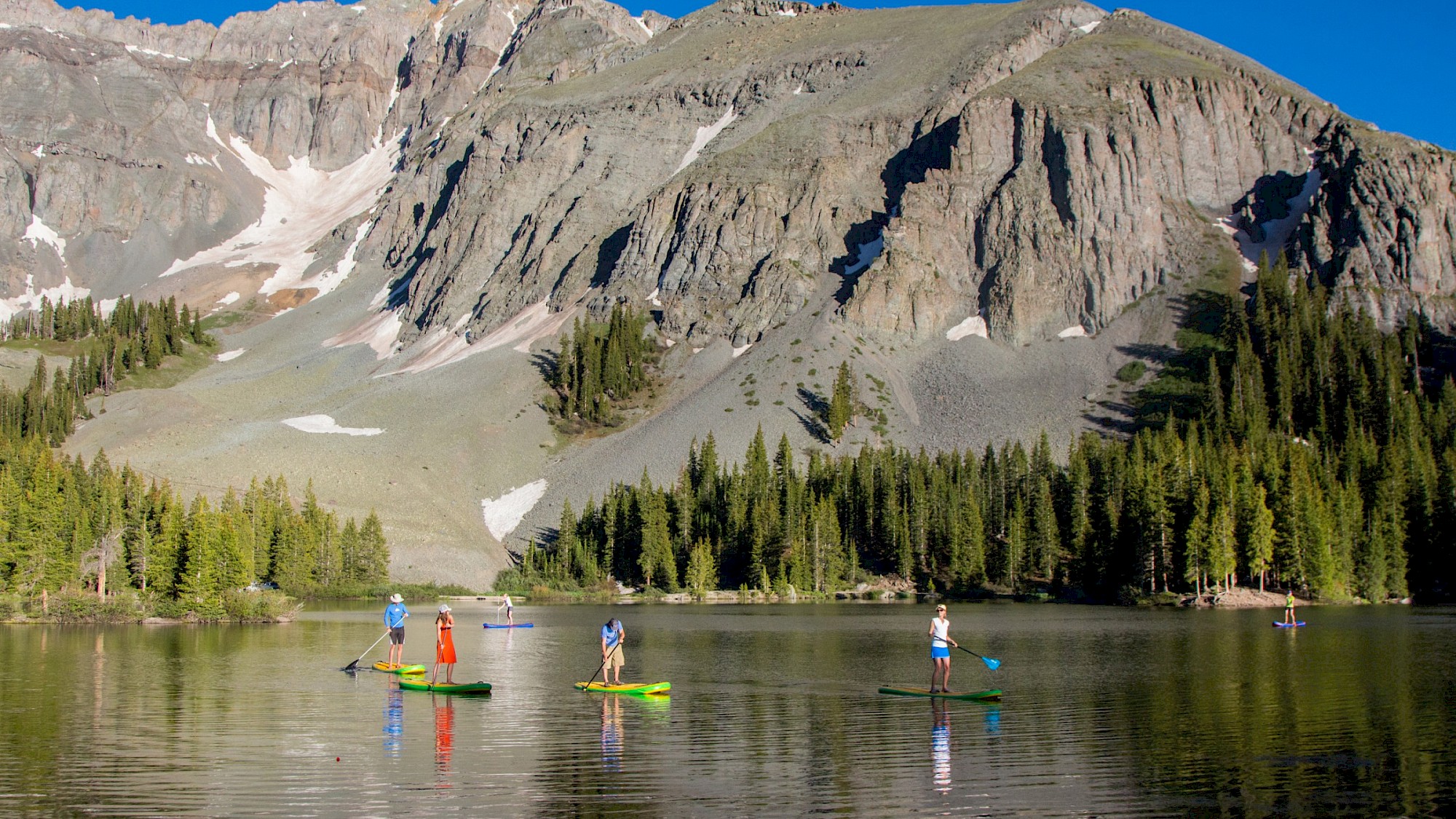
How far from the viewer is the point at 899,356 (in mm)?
160625

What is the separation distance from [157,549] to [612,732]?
59719 mm

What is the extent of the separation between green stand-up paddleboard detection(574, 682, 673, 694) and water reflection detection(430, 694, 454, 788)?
4.08m

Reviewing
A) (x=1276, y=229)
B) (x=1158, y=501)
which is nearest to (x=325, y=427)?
(x=1158, y=501)

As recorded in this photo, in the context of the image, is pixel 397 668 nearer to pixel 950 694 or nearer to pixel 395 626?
pixel 395 626

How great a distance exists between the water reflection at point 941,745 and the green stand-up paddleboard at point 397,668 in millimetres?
17560

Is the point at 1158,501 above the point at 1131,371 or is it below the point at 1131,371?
below

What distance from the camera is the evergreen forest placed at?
91.4 m

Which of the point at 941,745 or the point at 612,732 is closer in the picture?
the point at 941,745

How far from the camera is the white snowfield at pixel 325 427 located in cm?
14488

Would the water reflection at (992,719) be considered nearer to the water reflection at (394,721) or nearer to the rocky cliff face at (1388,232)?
the water reflection at (394,721)

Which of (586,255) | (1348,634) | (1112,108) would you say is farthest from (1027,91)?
(1348,634)

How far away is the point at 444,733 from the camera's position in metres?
27.1

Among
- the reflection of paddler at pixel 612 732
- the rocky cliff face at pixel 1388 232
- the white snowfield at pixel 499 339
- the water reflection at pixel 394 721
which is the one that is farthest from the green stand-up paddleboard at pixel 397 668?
the rocky cliff face at pixel 1388 232

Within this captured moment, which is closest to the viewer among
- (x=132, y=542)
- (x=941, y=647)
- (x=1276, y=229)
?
(x=941, y=647)
